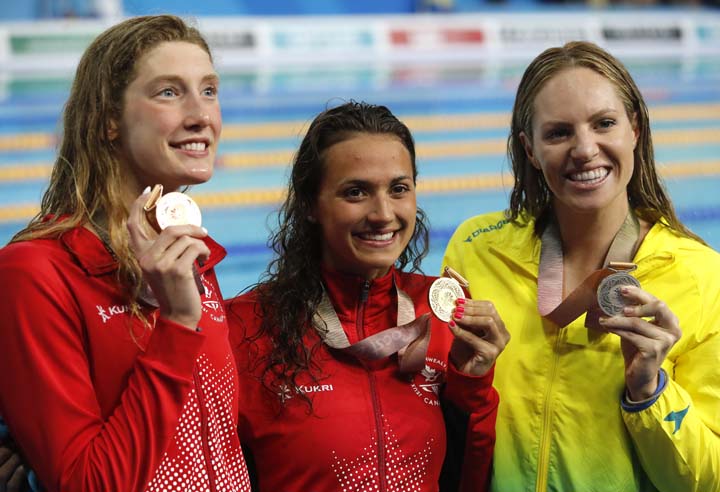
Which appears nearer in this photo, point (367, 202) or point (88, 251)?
point (88, 251)

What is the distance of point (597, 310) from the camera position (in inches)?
79.0

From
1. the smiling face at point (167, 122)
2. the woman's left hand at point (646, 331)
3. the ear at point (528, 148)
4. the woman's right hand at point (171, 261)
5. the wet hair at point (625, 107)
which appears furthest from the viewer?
the ear at point (528, 148)

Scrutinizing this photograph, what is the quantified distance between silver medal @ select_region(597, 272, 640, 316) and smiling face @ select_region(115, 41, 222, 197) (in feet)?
2.88

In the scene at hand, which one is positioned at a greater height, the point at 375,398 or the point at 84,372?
the point at 84,372

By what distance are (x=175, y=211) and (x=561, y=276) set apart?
100cm

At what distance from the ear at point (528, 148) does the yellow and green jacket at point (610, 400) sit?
291mm

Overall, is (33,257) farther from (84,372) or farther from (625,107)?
(625,107)

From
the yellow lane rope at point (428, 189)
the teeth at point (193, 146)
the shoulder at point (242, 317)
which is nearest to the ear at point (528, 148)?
the shoulder at point (242, 317)

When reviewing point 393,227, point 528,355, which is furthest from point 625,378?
point 393,227

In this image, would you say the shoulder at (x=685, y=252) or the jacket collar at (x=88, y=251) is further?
the shoulder at (x=685, y=252)

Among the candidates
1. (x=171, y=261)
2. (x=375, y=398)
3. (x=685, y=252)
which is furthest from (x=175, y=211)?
(x=685, y=252)

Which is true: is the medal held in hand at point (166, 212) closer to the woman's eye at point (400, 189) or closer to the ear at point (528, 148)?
the woman's eye at point (400, 189)

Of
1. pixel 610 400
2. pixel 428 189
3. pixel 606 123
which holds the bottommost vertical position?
pixel 428 189

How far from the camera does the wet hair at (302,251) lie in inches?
79.7
